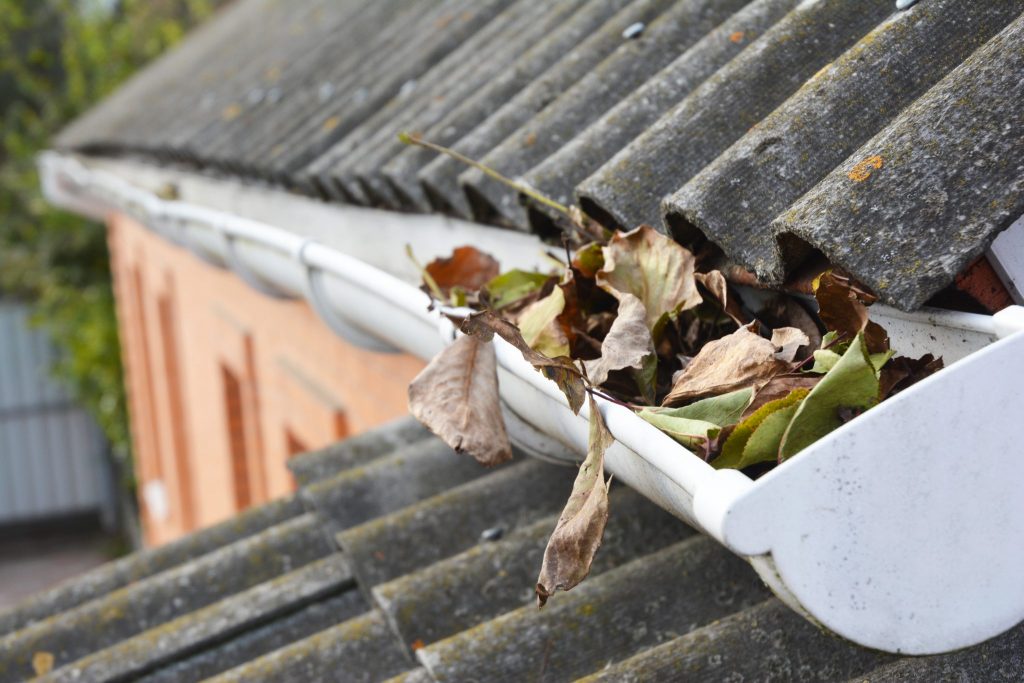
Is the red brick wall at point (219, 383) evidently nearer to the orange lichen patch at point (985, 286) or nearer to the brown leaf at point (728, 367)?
the brown leaf at point (728, 367)

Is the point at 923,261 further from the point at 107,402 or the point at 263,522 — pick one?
the point at 107,402

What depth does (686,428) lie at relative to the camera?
3.42 feet

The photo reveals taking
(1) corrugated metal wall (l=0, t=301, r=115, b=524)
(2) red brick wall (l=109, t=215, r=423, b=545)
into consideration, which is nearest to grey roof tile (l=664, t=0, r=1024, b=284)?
(2) red brick wall (l=109, t=215, r=423, b=545)

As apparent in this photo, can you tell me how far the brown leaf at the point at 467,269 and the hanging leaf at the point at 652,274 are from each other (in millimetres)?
401

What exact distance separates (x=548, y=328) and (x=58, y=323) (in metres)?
12.1

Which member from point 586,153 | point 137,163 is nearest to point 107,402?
point 137,163

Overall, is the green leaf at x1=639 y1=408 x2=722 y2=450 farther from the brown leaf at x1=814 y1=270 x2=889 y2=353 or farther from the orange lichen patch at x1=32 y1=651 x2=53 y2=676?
the orange lichen patch at x1=32 y1=651 x2=53 y2=676

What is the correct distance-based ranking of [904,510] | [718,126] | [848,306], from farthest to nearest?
[718,126] < [848,306] < [904,510]

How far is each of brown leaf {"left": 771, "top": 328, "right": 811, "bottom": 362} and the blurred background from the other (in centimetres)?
1169

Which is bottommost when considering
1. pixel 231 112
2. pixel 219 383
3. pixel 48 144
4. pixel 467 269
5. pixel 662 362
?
pixel 662 362

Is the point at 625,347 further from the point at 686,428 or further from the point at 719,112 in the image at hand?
the point at 719,112

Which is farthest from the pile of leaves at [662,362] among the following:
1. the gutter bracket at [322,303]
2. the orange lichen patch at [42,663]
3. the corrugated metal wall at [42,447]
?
the corrugated metal wall at [42,447]

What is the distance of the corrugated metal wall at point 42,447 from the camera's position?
14.7m

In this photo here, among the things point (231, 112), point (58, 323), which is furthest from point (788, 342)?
point (58, 323)
